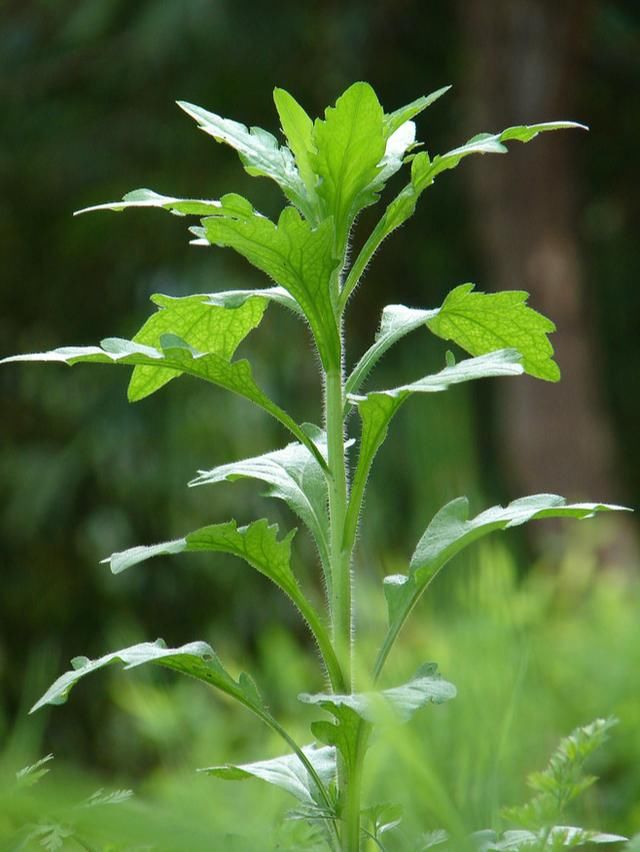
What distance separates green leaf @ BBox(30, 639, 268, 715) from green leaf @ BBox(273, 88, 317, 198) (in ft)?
0.81

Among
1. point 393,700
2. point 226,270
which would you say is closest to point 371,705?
point 393,700

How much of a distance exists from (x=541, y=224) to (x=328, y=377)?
3711 millimetres

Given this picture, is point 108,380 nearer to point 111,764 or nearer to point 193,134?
point 193,134

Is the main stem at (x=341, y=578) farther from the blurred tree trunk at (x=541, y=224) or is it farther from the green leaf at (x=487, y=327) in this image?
the blurred tree trunk at (x=541, y=224)

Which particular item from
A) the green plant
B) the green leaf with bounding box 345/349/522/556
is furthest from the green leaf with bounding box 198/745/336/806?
the green leaf with bounding box 345/349/522/556

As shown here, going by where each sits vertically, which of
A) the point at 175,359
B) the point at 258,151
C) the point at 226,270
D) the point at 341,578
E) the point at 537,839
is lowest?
the point at 537,839

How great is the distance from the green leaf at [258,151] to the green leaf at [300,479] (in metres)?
0.12

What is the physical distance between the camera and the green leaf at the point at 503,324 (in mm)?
624

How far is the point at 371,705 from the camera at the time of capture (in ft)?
1.58

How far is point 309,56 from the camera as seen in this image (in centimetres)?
450

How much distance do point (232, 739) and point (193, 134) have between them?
3007mm

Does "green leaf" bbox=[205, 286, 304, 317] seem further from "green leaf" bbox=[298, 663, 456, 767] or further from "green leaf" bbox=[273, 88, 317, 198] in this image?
"green leaf" bbox=[298, 663, 456, 767]

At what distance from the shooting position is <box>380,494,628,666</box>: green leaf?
0.56 m

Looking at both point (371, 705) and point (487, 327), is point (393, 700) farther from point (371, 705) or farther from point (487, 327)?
point (487, 327)
